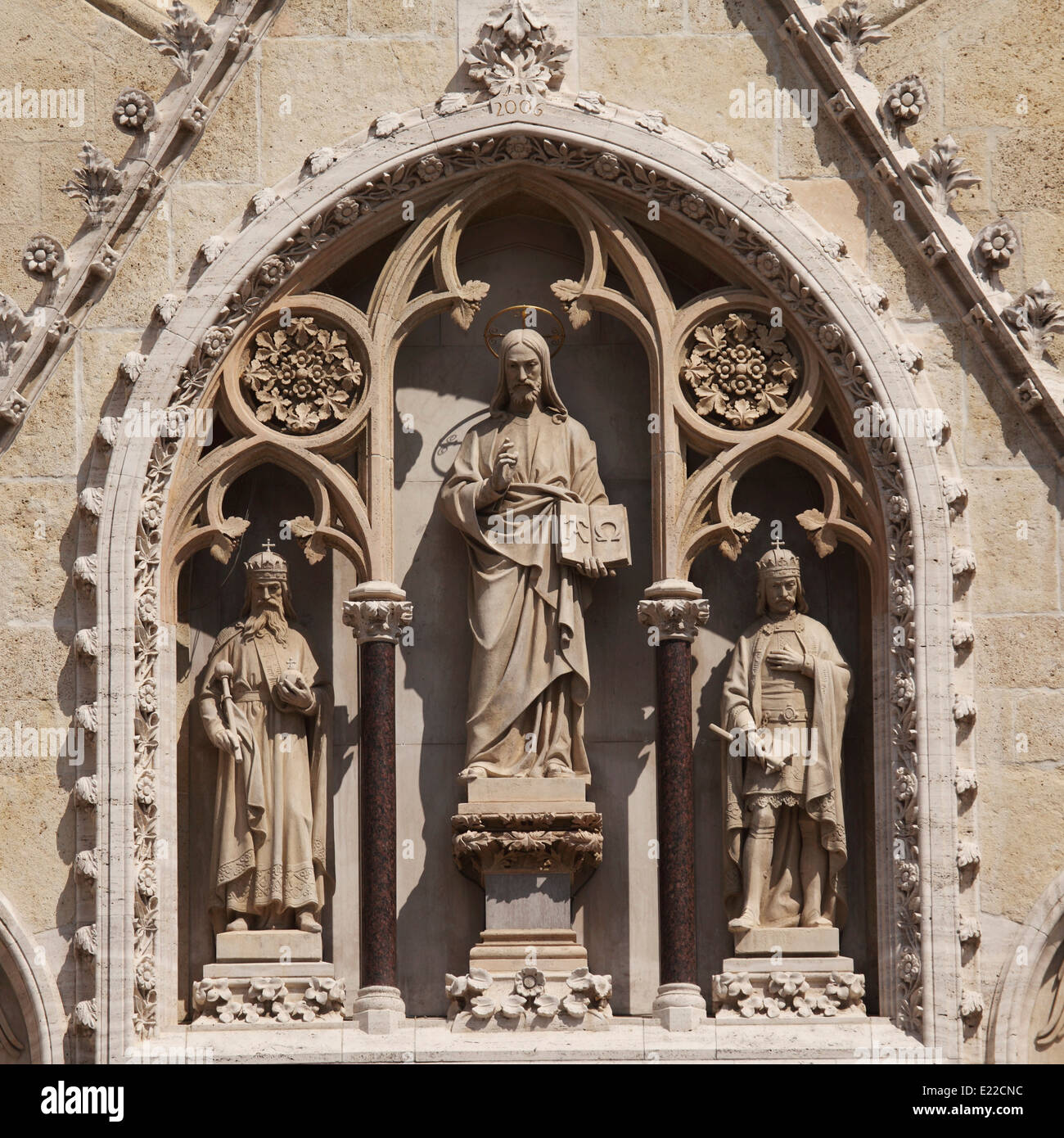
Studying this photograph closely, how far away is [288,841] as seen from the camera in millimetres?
16328

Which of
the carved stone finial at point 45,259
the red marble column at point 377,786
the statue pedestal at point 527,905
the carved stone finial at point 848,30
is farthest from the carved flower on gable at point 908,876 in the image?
Answer: the carved stone finial at point 45,259

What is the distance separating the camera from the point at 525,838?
16.1 metres

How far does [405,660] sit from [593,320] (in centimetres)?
217

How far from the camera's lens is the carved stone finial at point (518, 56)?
16.7 metres

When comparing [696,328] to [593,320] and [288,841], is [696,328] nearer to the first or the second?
[593,320]

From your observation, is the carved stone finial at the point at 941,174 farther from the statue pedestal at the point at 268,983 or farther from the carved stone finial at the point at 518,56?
the statue pedestal at the point at 268,983

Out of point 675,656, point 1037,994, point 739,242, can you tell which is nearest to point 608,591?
point 675,656

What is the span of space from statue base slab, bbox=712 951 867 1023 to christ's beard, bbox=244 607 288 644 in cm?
292

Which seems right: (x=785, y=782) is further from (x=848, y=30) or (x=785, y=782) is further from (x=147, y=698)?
(x=848, y=30)

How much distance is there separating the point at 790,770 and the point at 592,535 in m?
1.64

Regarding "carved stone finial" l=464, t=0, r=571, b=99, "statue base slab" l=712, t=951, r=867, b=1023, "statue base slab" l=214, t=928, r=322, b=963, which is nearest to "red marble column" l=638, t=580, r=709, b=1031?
"statue base slab" l=712, t=951, r=867, b=1023

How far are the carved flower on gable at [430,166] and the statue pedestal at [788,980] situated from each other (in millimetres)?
4336

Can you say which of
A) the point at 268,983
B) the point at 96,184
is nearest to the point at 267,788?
the point at 268,983

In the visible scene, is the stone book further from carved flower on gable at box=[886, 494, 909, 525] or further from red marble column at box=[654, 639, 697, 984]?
carved flower on gable at box=[886, 494, 909, 525]
